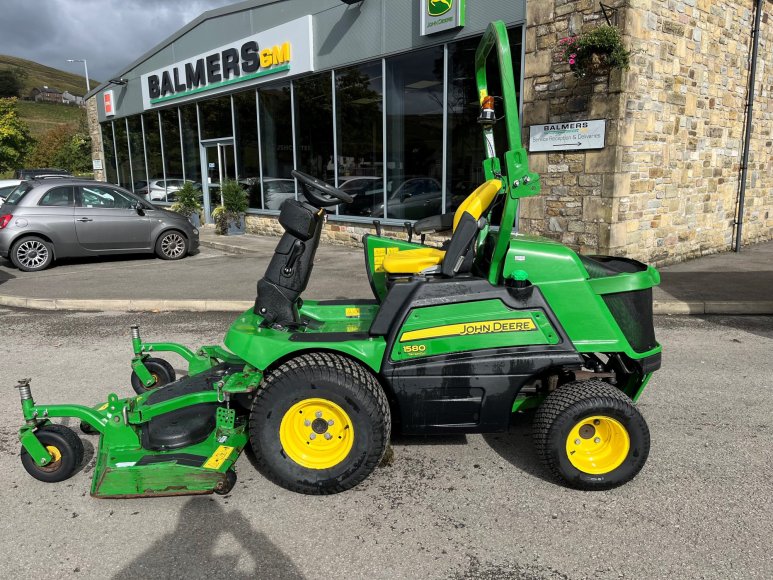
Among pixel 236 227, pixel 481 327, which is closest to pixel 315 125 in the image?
pixel 236 227

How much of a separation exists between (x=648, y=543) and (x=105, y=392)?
155 inches

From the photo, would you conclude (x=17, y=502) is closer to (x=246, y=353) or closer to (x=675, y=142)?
(x=246, y=353)

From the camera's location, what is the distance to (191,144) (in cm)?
1745

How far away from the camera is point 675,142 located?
30.4ft

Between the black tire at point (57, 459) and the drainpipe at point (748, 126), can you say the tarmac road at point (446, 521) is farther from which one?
the drainpipe at point (748, 126)

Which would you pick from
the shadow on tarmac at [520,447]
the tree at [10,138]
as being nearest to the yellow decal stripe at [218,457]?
the shadow on tarmac at [520,447]

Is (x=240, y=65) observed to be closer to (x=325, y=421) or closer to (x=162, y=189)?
(x=162, y=189)

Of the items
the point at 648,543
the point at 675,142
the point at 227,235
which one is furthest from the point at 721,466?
the point at 227,235

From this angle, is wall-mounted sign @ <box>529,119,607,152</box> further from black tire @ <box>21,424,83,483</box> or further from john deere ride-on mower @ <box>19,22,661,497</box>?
black tire @ <box>21,424,83,483</box>

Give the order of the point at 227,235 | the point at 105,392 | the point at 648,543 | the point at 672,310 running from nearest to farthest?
the point at 648,543, the point at 105,392, the point at 672,310, the point at 227,235

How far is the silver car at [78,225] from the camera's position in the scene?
10.2 metres

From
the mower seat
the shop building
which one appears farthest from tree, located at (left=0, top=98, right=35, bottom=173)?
the mower seat

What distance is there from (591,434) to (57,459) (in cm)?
294

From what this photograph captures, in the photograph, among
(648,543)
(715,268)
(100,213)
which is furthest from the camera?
(100,213)
